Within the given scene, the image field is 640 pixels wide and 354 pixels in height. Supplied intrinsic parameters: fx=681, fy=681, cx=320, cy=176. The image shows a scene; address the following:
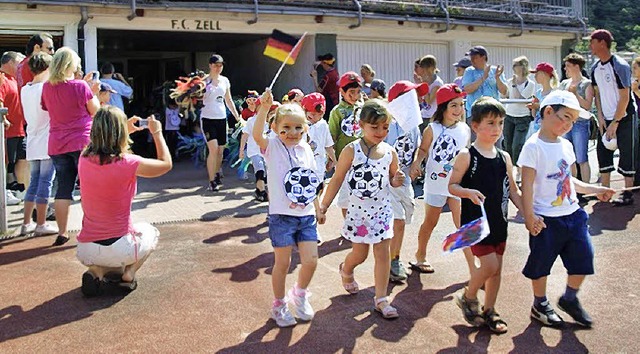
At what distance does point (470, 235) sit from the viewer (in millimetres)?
4160

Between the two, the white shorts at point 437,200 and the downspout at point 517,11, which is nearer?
the white shorts at point 437,200

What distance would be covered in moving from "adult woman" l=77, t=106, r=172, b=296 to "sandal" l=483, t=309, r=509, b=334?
8.34 ft

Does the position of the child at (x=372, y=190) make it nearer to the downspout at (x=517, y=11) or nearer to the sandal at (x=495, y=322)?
the sandal at (x=495, y=322)

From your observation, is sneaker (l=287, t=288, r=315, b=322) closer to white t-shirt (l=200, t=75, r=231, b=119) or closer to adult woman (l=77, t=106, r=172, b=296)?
adult woman (l=77, t=106, r=172, b=296)

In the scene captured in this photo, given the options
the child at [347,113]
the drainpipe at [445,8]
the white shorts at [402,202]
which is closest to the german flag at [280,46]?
the child at [347,113]

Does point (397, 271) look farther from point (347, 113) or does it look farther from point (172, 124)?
point (172, 124)

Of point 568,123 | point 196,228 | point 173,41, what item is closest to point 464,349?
point 568,123

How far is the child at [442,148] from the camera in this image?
5.51 meters

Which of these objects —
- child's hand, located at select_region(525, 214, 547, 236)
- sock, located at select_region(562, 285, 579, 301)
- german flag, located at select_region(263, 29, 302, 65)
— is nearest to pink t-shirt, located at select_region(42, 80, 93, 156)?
german flag, located at select_region(263, 29, 302, 65)

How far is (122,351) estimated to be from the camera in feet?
13.5

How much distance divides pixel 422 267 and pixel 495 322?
4.66 ft

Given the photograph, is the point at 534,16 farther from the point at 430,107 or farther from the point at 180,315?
the point at 180,315

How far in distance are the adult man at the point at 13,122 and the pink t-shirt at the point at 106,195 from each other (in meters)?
3.52

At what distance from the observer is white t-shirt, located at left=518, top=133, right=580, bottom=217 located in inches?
177
